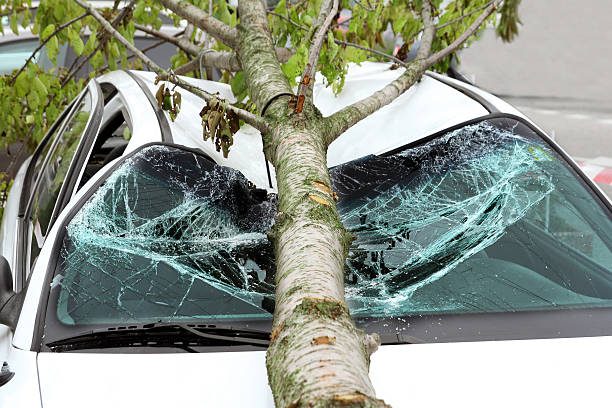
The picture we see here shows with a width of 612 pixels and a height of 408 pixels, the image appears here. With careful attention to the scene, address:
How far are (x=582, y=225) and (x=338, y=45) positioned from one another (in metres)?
A: 1.56

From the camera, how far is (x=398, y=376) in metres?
2.12

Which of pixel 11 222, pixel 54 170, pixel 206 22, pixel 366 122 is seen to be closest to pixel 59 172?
pixel 54 170

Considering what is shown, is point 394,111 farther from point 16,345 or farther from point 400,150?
point 16,345

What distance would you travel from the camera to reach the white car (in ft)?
7.04

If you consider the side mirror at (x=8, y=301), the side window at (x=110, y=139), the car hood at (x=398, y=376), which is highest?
the side window at (x=110, y=139)

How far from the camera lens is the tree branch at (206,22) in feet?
12.2

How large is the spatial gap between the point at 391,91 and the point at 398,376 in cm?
158

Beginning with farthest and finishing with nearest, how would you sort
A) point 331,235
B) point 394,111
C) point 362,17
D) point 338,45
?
point 362,17, point 338,45, point 394,111, point 331,235

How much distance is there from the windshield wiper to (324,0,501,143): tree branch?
0.86m

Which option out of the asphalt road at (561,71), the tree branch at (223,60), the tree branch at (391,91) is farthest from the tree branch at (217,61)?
the asphalt road at (561,71)

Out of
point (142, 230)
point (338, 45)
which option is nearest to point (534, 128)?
point (338, 45)

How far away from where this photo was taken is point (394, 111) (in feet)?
11.2

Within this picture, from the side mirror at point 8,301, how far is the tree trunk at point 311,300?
0.88 meters

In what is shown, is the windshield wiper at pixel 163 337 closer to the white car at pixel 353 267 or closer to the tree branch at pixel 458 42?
the white car at pixel 353 267
